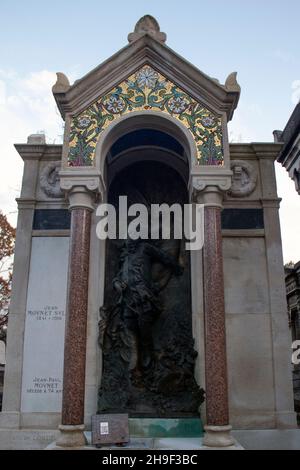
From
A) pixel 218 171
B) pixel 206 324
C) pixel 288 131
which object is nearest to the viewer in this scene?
pixel 206 324

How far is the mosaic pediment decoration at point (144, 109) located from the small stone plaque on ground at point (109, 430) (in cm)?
484

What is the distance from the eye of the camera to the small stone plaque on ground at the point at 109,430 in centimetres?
773

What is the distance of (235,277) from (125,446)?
4416 mm

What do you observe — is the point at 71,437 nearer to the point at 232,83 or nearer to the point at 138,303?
the point at 138,303

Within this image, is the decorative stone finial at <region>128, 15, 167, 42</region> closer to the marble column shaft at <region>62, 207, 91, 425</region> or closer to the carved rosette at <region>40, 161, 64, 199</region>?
the carved rosette at <region>40, 161, 64, 199</region>

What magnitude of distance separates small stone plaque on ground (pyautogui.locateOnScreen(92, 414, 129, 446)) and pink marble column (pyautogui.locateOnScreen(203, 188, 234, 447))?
4.65 feet

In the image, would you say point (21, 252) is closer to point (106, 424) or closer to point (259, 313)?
point (106, 424)

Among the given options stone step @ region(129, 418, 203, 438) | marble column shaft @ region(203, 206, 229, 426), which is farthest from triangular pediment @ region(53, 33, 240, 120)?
stone step @ region(129, 418, 203, 438)

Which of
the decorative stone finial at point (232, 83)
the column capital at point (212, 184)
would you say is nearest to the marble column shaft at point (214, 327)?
the column capital at point (212, 184)

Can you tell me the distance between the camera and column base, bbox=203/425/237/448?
7578 millimetres

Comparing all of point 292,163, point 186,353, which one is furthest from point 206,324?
point 292,163
